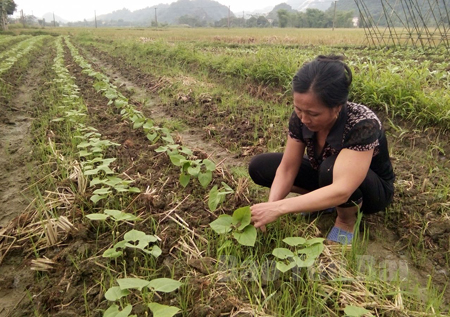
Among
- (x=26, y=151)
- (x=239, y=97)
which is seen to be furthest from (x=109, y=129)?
(x=239, y=97)

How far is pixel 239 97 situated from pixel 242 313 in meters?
4.24

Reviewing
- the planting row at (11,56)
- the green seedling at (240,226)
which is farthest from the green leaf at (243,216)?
A: the planting row at (11,56)

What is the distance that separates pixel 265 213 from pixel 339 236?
62cm

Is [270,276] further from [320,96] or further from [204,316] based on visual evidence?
[320,96]

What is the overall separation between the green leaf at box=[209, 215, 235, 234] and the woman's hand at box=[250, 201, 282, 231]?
130 millimetres

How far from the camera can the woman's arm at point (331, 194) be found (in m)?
1.84

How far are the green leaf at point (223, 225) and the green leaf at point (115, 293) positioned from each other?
1.87 feet

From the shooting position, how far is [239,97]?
17.8 feet

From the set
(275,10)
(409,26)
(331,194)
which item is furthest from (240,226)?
(275,10)

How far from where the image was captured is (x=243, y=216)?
1874 mm

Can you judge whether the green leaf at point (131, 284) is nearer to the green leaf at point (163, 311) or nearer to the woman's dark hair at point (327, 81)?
the green leaf at point (163, 311)

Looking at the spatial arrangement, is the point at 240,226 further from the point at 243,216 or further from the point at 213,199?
the point at 213,199

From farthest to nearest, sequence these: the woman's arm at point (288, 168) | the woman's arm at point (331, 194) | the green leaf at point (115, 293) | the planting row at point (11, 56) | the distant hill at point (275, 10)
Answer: the distant hill at point (275, 10)
the planting row at point (11, 56)
the woman's arm at point (288, 168)
the woman's arm at point (331, 194)
the green leaf at point (115, 293)

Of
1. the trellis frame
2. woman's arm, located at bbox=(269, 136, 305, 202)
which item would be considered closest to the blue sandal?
woman's arm, located at bbox=(269, 136, 305, 202)
